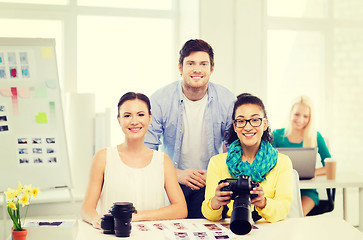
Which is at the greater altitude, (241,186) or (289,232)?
(241,186)

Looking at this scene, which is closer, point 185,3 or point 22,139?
point 22,139

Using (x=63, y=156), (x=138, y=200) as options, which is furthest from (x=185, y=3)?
(x=138, y=200)

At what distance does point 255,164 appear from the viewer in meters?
2.10

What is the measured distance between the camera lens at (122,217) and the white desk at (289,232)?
33mm

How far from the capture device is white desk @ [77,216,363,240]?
182cm

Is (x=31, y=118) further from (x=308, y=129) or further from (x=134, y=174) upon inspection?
(x=308, y=129)

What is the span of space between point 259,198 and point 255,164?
10.5 inches

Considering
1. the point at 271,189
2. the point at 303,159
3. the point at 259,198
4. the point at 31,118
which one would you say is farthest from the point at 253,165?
the point at 31,118

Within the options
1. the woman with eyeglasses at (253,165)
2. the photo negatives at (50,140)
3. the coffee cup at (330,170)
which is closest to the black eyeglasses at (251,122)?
the woman with eyeglasses at (253,165)

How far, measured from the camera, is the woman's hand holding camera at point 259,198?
1833mm

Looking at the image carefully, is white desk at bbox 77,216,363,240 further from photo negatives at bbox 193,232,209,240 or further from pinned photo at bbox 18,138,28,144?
pinned photo at bbox 18,138,28,144

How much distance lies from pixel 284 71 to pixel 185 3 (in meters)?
1.14

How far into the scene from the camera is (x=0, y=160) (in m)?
2.87

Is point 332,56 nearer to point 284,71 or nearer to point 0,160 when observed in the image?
point 284,71
